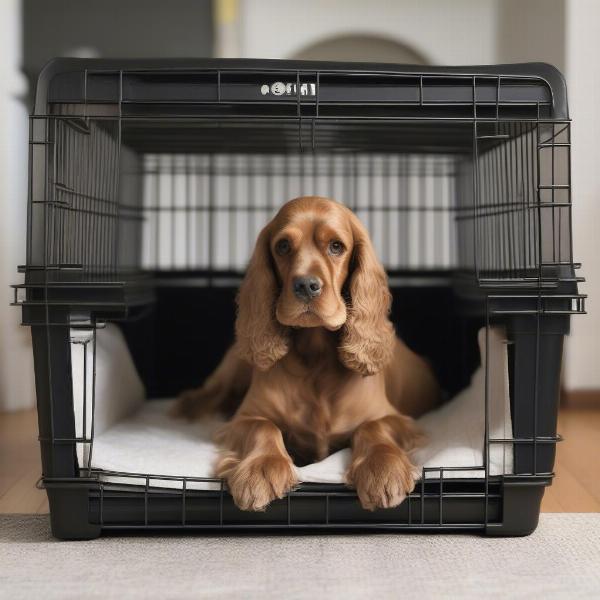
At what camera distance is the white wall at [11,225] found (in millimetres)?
2758

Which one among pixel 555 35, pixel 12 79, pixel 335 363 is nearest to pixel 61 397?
pixel 335 363

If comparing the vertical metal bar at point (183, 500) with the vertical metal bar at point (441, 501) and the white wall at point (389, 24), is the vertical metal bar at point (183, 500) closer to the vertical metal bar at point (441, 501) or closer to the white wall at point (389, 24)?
the vertical metal bar at point (441, 501)

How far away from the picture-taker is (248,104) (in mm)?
1404

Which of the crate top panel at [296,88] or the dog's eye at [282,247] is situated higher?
the crate top panel at [296,88]

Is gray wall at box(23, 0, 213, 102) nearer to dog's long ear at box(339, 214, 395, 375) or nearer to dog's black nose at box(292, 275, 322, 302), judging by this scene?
dog's long ear at box(339, 214, 395, 375)

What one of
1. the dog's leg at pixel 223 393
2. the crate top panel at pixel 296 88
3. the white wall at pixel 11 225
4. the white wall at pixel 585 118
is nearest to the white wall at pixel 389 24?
the white wall at pixel 585 118

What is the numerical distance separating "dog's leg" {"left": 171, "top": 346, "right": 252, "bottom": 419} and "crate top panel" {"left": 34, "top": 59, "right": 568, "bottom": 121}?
786 millimetres

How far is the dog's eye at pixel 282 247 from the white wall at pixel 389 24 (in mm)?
2500

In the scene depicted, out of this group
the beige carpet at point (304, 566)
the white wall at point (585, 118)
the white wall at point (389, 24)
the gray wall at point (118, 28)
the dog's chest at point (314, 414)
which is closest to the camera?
the beige carpet at point (304, 566)

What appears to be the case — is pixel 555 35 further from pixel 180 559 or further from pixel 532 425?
pixel 180 559

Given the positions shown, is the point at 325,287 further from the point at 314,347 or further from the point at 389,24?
the point at 389,24

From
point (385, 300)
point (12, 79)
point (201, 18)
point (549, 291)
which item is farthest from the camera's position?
point (201, 18)

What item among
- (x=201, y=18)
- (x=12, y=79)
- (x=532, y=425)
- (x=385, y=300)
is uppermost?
(x=201, y=18)

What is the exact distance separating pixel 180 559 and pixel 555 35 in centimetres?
245
